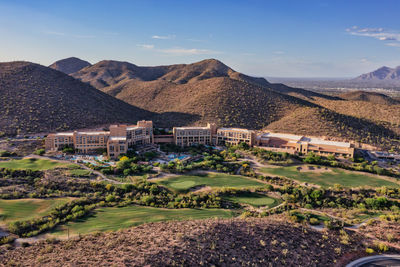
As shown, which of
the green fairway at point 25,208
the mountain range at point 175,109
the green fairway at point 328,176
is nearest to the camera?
the green fairway at point 25,208

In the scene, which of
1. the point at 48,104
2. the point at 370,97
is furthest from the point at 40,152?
the point at 370,97

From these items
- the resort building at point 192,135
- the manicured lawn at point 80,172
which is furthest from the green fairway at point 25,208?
the resort building at point 192,135

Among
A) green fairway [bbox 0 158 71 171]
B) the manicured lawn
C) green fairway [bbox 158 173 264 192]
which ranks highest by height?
green fairway [bbox 0 158 71 171]

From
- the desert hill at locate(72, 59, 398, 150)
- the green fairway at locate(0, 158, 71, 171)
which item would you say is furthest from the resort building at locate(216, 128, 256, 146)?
the green fairway at locate(0, 158, 71, 171)

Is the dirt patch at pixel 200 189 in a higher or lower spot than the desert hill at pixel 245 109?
lower

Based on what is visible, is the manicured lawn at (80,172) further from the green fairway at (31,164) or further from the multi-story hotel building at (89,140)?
the multi-story hotel building at (89,140)

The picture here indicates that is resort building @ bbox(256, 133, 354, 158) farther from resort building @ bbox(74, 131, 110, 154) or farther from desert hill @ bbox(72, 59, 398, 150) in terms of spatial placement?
resort building @ bbox(74, 131, 110, 154)

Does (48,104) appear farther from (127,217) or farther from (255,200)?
(255,200)
